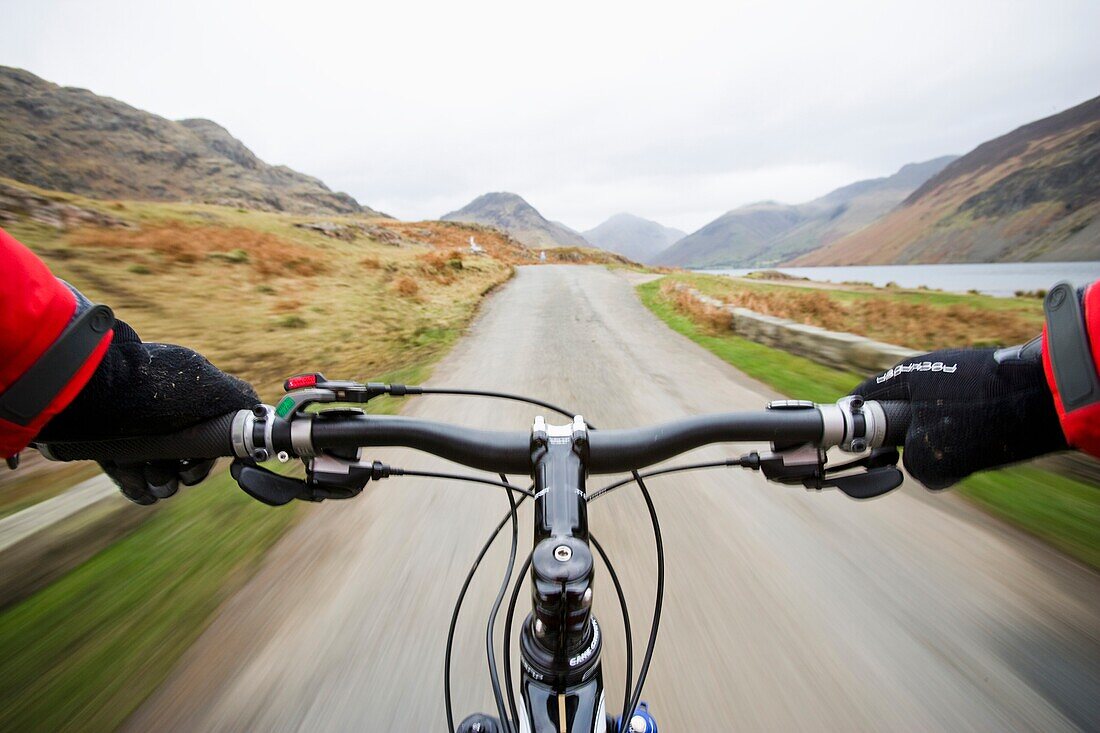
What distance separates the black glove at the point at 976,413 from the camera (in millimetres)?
983

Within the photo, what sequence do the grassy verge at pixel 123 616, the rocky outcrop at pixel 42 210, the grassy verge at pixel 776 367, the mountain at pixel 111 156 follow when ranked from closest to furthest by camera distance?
the grassy verge at pixel 123 616 → the grassy verge at pixel 776 367 → the rocky outcrop at pixel 42 210 → the mountain at pixel 111 156

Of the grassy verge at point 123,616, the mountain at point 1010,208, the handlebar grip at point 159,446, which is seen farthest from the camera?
the mountain at point 1010,208

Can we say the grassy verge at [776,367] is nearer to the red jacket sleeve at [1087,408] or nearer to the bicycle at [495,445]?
the bicycle at [495,445]

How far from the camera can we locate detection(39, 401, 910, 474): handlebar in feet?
3.86

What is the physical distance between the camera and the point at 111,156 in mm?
77000

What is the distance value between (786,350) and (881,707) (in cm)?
716

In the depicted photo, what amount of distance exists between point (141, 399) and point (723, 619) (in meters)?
2.52

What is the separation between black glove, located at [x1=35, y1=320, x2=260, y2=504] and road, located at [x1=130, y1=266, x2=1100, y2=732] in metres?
1.24

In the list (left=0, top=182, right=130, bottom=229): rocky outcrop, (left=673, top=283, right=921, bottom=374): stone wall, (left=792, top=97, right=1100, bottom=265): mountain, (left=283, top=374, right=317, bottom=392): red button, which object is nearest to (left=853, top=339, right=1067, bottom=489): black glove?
(left=283, top=374, right=317, bottom=392): red button

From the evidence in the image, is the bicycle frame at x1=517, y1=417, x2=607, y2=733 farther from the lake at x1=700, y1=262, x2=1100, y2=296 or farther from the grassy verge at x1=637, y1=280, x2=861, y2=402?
the grassy verge at x1=637, y1=280, x2=861, y2=402

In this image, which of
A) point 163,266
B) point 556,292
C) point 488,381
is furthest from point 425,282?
point 488,381

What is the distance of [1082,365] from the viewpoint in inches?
31.5

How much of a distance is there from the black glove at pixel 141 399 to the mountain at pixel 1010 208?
10621 centimetres

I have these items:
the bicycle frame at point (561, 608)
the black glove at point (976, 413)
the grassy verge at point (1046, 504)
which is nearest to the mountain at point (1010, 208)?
the grassy verge at point (1046, 504)
